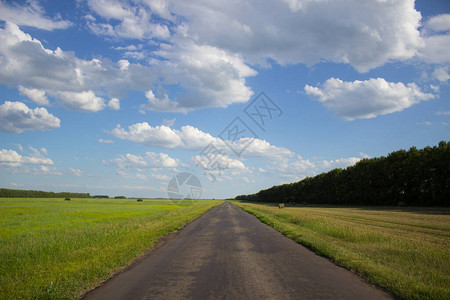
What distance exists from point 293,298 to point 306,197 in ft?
285

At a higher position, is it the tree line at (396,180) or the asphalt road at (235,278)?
the tree line at (396,180)

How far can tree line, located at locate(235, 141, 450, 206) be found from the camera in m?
38.4

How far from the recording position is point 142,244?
1121cm

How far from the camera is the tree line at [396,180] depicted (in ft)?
126

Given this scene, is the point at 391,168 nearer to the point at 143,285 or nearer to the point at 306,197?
the point at 306,197

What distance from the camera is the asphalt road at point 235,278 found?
18.0 ft

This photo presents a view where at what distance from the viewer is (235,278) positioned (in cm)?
657

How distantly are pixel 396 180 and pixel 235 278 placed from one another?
5074cm

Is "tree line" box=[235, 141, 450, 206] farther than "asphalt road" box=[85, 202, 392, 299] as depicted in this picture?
Yes

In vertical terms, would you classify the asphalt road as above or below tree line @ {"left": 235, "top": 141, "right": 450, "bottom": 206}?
below

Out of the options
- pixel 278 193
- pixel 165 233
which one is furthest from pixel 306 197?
pixel 165 233

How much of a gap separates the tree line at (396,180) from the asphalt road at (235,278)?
40.0m

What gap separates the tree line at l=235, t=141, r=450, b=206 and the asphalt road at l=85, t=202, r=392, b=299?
40.0m

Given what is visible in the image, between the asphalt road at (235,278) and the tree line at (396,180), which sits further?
the tree line at (396,180)
